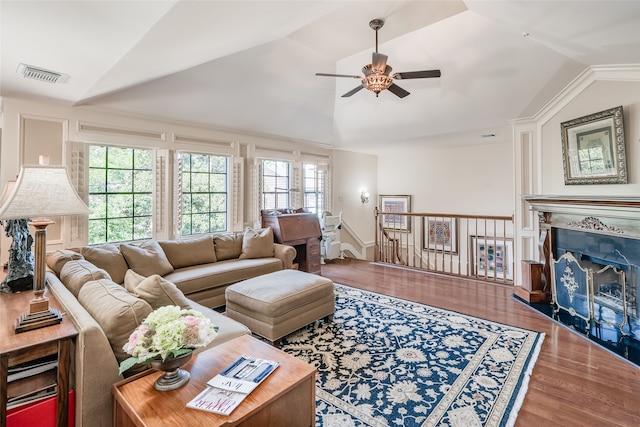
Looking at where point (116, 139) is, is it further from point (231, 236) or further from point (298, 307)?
point (298, 307)

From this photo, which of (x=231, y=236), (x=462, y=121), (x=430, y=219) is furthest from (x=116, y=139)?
(x=430, y=219)

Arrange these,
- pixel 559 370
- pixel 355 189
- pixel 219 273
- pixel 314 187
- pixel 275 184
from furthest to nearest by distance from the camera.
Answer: pixel 355 189 < pixel 314 187 < pixel 275 184 < pixel 219 273 < pixel 559 370

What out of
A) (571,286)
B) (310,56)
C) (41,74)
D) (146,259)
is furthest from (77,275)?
(571,286)

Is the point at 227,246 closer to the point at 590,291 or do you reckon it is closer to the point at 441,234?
the point at 590,291

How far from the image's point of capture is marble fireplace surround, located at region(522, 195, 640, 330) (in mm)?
2729

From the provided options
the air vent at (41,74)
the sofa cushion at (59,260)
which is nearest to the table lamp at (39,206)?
the sofa cushion at (59,260)

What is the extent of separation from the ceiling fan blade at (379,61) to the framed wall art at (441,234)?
4399 millimetres

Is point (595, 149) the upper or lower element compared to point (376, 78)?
lower

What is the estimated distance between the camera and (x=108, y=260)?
3.22 meters

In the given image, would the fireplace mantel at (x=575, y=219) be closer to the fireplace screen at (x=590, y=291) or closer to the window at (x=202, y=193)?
the fireplace screen at (x=590, y=291)

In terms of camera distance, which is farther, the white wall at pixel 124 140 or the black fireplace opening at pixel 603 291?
the white wall at pixel 124 140

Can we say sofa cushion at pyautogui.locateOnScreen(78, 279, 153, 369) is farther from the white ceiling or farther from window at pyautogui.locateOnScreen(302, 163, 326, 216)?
window at pyautogui.locateOnScreen(302, 163, 326, 216)

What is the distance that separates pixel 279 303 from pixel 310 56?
331cm

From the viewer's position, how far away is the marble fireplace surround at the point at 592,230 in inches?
107
